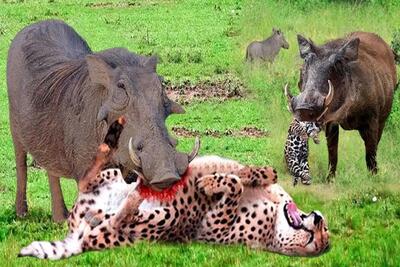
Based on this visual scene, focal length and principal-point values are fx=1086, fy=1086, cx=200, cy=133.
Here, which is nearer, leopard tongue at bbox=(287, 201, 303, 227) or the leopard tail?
the leopard tail

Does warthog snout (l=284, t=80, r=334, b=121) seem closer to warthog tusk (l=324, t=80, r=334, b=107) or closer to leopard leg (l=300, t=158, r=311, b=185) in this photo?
warthog tusk (l=324, t=80, r=334, b=107)

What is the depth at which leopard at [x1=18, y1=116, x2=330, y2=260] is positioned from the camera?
3.82 meters

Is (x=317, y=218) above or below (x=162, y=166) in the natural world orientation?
above

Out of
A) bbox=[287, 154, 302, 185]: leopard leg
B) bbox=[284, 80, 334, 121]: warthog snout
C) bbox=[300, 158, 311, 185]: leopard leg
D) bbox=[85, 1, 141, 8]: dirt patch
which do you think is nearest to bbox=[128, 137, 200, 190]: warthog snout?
bbox=[284, 80, 334, 121]: warthog snout

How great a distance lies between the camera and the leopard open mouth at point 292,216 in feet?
12.6

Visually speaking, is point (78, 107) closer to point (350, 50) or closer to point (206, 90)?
point (350, 50)

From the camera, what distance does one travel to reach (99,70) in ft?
17.0

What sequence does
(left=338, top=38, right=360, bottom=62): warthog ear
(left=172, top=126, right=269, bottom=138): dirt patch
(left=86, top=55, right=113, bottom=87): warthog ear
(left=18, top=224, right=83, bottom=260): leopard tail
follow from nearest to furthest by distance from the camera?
(left=18, top=224, right=83, bottom=260): leopard tail → (left=86, top=55, right=113, bottom=87): warthog ear → (left=338, top=38, right=360, bottom=62): warthog ear → (left=172, top=126, right=269, bottom=138): dirt patch

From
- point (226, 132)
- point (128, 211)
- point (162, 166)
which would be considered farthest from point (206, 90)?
point (128, 211)

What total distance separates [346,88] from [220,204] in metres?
4.32

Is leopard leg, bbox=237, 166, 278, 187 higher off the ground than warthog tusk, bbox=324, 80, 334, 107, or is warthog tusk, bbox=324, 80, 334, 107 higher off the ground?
leopard leg, bbox=237, 166, 278, 187

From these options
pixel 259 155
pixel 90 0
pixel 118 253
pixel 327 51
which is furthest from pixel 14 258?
pixel 90 0

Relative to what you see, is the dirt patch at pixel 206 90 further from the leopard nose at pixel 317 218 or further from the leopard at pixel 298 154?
the leopard nose at pixel 317 218

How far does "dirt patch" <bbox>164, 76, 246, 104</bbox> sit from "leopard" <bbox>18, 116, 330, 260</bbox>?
10.9 metres
